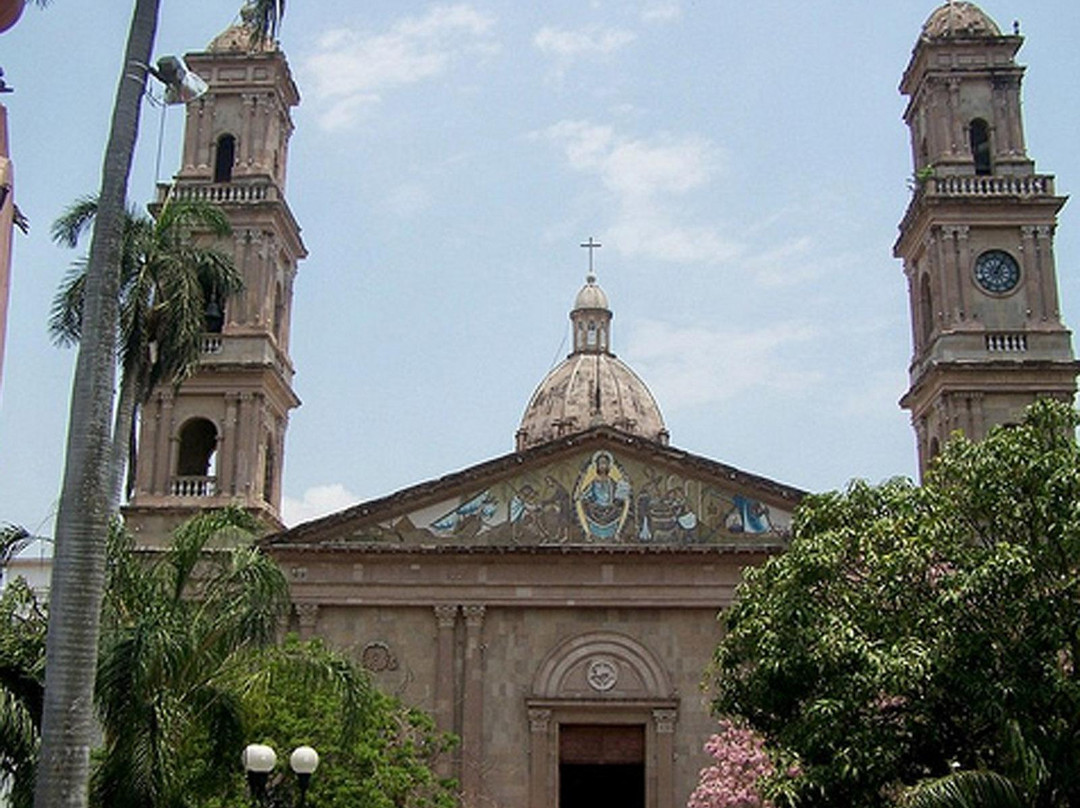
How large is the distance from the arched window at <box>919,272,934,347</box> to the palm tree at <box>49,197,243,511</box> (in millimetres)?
22415

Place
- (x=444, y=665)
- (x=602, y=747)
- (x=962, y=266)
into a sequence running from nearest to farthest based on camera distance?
(x=444, y=665), (x=602, y=747), (x=962, y=266)

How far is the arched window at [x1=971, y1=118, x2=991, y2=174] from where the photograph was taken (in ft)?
122

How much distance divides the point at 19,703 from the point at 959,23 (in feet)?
99.1

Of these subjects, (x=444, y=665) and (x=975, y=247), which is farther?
(x=975, y=247)

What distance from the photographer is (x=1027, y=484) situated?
58.7 ft

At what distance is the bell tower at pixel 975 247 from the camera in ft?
113

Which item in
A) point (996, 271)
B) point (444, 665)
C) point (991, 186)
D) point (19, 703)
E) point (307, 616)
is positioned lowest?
point (19, 703)

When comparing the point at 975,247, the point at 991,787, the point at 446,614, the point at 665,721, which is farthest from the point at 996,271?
the point at 991,787

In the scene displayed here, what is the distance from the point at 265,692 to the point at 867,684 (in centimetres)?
814

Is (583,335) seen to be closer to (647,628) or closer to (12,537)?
(647,628)

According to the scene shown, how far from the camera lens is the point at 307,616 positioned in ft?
106

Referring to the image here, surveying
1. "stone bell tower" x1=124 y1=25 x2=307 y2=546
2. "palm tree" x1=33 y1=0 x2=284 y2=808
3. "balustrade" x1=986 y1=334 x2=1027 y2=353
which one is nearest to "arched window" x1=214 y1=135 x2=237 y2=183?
"stone bell tower" x1=124 y1=25 x2=307 y2=546

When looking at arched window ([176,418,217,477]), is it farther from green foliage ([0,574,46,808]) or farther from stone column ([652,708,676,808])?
green foliage ([0,574,46,808])

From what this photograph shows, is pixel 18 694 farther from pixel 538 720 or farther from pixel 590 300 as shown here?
pixel 590 300
